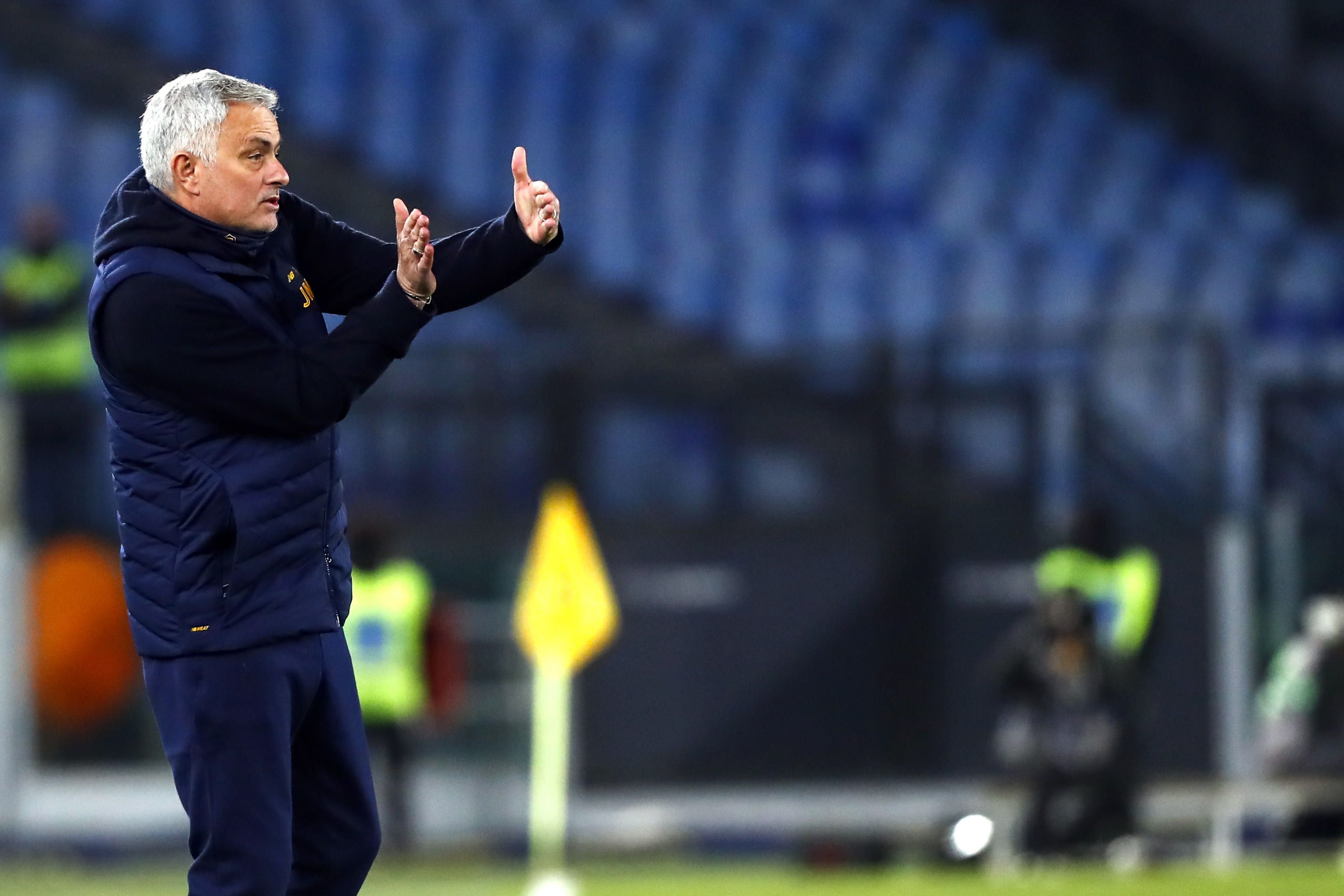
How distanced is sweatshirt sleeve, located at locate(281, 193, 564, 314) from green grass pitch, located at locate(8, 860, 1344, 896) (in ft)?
17.8

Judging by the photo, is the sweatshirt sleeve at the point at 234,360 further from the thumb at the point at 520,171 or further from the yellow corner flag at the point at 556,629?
the yellow corner flag at the point at 556,629

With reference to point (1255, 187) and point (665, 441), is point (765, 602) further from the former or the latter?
point (1255, 187)

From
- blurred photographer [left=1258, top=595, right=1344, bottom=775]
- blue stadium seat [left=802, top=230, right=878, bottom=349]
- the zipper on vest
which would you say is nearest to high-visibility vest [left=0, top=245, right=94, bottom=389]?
blue stadium seat [left=802, top=230, right=878, bottom=349]

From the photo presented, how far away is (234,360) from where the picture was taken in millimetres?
4418

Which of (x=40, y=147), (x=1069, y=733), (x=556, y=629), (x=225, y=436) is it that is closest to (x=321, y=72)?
(x=40, y=147)

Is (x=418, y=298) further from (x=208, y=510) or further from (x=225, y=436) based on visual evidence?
(x=208, y=510)

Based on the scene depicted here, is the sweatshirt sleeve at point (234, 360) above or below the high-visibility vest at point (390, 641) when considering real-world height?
below

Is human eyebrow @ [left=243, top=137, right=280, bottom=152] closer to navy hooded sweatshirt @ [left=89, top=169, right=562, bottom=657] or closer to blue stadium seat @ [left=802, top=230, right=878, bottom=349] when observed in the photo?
navy hooded sweatshirt @ [left=89, top=169, right=562, bottom=657]

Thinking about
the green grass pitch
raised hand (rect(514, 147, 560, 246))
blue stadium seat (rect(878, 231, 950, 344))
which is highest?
blue stadium seat (rect(878, 231, 950, 344))

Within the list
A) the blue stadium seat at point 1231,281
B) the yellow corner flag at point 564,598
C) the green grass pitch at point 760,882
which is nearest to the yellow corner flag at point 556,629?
the yellow corner flag at point 564,598

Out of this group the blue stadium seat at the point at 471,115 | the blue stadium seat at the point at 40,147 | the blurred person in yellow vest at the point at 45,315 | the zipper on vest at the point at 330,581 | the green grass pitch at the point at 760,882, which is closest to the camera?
the zipper on vest at the point at 330,581

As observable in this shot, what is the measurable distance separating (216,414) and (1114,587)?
328 inches

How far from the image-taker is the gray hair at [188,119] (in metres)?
4.46

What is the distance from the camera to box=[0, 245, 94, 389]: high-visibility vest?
14.3m
